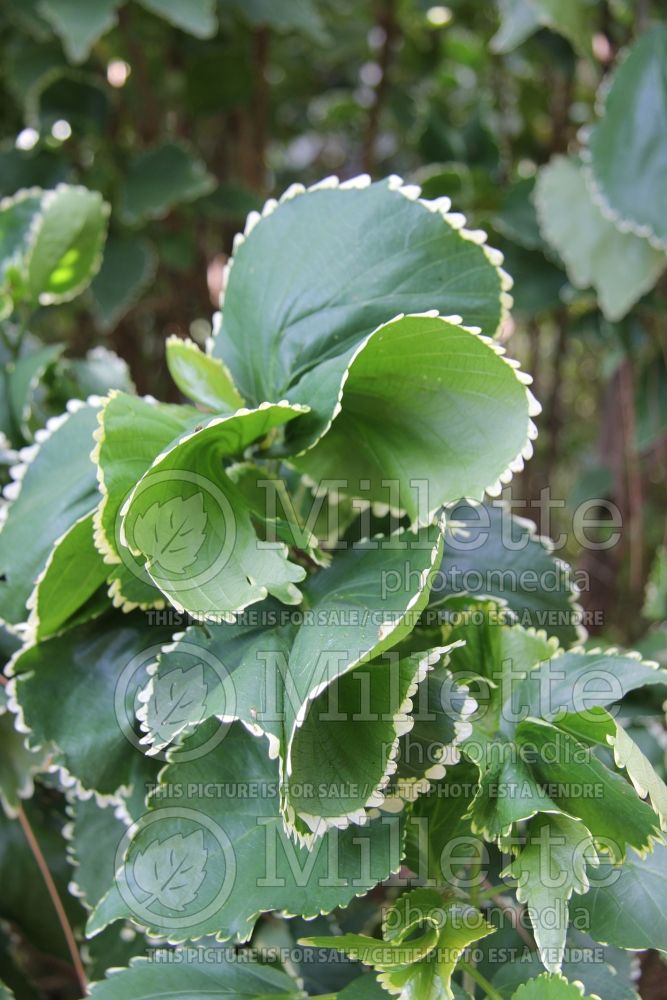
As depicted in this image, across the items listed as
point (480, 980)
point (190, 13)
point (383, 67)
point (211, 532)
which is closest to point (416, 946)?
point (480, 980)

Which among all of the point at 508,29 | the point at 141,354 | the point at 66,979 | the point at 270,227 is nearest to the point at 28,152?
the point at 141,354

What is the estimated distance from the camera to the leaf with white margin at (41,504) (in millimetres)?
369

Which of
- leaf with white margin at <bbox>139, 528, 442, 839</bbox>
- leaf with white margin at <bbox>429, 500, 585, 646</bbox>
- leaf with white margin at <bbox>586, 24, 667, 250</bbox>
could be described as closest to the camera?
leaf with white margin at <bbox>139, 528, 442, 839</bbox>

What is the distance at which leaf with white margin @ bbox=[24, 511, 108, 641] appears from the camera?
34cm

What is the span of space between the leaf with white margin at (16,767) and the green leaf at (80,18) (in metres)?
0.51

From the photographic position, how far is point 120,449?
1.05 ft

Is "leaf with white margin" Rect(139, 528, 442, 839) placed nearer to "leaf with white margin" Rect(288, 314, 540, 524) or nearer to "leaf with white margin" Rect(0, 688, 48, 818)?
"leaf with white margin" Rect(288, 314, 540, 524)

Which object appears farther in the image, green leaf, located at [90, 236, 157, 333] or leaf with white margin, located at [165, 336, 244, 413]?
green leaf, located at [90, 236, 157, 333]

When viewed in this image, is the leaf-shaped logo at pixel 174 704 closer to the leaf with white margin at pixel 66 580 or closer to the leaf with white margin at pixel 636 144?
the leaf with white margin at pixel 66 580

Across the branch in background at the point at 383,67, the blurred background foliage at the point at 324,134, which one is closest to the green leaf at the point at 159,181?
the blurred background foliage at the point at 324,134

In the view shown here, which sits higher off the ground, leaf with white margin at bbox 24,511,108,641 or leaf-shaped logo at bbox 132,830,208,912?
leaf with white margin at bbox 24,511,108,641

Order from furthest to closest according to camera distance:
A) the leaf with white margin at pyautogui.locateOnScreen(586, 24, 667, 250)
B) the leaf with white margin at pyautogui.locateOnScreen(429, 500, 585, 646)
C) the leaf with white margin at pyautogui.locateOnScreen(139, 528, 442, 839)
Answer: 1. the leaf with white margin at pyautogui.locateOnScreen(586, 24, 667, 250)
2. the leaf with white margin at pyautogui.locateOnScreen(429, 500, 585, 646)
3. the leaf with white margin at pyautogui.locateOnScreen(139, 528, 442, 839)

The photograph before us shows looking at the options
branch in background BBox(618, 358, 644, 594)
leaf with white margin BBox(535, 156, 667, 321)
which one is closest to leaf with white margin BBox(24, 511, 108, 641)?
leaf with white margin BBox(535, 156, 667, 321)

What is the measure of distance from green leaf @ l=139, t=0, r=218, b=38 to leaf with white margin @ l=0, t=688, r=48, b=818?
0.53 metres
